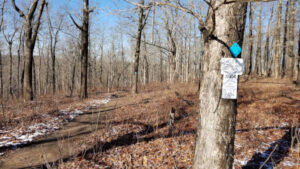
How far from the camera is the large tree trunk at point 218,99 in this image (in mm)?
2074

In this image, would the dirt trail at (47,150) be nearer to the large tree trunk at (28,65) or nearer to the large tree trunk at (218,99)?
the large tree trunk at (218,99)

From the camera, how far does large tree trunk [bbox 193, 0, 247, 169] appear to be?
2.07m

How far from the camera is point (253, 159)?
3.82m

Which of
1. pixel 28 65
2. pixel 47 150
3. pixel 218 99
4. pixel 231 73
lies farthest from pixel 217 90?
pixel 28 65

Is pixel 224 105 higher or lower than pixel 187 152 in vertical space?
higher

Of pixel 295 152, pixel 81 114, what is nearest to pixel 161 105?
pixel 81 114

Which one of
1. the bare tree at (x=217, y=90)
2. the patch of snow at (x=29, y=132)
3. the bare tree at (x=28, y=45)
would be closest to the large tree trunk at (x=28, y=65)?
the bare tree at (x=28, y=45)

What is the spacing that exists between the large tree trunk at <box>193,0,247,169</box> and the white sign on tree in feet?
0.20

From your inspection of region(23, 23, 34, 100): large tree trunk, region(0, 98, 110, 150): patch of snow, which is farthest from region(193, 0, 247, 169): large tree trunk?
region(23, 23, 34, 100): large tree trunk

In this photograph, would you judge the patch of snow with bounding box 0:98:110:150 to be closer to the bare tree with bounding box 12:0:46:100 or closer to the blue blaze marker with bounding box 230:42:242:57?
the bare tree with bounding box 12:0:46:100

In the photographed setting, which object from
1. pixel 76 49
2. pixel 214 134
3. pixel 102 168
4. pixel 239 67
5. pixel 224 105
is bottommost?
pixel 102 168

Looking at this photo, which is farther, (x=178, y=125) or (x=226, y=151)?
(x=178, y=125)

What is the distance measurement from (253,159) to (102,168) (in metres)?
3.46

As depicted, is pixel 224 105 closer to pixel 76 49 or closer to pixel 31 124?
pixel 31 124
